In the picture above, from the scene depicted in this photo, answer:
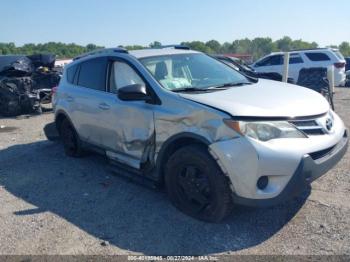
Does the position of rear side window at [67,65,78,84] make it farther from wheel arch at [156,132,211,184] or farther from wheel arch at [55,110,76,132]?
wheel arch at [156,132,211,184]

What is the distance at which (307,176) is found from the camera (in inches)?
138

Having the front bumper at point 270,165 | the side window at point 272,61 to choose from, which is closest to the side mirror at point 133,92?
the front bumper at point 270,165

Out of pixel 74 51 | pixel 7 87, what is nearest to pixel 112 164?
pixel 7 87

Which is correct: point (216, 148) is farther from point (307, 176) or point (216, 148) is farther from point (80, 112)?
point (80, 112)

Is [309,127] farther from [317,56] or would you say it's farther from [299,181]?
[317,56]

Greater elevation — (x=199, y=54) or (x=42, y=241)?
(x=199, y=54)

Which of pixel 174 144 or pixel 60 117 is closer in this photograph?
pixel 174 144

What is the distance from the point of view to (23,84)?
1156 centimetres

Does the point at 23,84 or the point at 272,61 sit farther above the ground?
the point at 272,61

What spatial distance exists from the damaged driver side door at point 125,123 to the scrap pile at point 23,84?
7.18 metres

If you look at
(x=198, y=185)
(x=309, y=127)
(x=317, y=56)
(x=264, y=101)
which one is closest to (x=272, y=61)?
(x=317, y=56)

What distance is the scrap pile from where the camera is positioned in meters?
11.5

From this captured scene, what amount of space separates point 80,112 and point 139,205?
2030mm

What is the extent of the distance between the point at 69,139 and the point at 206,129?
357cm
